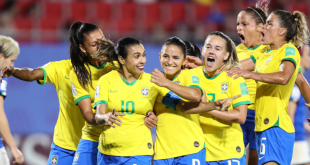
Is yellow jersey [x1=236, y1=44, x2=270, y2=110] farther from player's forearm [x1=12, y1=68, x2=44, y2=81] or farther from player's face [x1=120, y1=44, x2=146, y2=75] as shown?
player's forearm [x1=12, y1=68, x2=44, y2=81]

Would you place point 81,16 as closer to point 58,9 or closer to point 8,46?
point 58,9

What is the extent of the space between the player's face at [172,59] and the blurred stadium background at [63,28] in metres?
5.10

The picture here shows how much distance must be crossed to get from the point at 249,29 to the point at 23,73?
8.94 ft

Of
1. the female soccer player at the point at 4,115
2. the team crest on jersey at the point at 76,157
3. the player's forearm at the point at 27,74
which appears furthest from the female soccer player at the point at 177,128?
the female soccer player at the point at 4,115

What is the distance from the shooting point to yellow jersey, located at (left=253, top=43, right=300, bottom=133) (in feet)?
13.2

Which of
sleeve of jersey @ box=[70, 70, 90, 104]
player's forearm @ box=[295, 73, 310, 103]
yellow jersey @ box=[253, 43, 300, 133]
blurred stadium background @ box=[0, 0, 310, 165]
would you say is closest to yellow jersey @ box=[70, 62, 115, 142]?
sleeve of jersey @ box=[70, 70, 90, 104]

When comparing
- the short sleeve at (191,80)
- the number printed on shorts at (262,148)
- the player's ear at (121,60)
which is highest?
the player's ear at (121,60)

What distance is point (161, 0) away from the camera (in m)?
11.6

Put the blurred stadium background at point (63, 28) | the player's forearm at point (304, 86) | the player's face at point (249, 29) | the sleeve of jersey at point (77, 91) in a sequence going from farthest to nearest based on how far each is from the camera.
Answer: the blurred stadium background at point (63, 28) → the player's face at point (249, 29) → the player's forearm at point (304, 86) → the sleeve of jersey at point (77, 91)

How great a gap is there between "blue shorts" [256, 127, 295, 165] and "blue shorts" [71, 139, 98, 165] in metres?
1.77

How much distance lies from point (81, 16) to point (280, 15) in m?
7.23

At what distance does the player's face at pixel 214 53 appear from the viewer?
3977 mm

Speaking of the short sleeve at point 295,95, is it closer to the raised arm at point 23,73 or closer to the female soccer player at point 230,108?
the female soccer player at point 230,108

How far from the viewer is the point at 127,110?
11.8 ft
